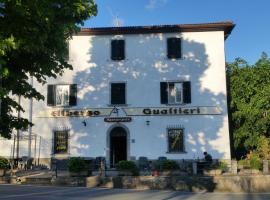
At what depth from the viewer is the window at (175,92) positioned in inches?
1169

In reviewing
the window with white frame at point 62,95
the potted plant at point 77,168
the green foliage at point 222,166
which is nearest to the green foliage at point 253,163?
the green foliage at point 222,166

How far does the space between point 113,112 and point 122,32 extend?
566cm

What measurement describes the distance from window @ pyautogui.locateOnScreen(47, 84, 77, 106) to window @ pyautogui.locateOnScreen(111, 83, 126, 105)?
2.62 meters

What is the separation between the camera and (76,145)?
29.8 meters

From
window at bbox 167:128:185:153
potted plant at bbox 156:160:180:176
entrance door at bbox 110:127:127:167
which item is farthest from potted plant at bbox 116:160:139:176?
entrance door at bbox 110:127:127:167

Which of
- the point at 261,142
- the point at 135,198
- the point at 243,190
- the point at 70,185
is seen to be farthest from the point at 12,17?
the point at 261,142

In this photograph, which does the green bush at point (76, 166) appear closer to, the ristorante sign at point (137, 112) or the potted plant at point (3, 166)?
the potted plant at point (3, 166)

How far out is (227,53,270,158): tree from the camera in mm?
30328

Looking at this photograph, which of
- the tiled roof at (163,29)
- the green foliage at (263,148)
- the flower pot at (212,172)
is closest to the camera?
the flower pot at (212,172)

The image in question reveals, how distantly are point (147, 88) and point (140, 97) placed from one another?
2.58 feet

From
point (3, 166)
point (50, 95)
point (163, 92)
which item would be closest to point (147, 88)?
point (163, 92)

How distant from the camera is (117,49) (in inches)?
1206

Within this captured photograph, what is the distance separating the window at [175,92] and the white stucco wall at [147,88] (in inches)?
11.7

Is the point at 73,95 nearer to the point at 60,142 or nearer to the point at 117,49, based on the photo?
the point at 60,142
